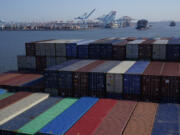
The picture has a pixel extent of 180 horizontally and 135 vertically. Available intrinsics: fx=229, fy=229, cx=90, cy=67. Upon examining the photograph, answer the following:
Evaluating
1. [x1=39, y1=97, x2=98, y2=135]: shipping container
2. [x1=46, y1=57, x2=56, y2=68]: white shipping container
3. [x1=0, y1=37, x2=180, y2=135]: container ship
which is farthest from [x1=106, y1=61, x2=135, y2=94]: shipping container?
[x1=46, y1=57, x2=56, y2=68]: white shipping container

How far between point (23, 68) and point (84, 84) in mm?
16792

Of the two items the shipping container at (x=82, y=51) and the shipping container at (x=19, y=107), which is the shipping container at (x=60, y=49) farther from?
the shipping container at (x=19, y=107)

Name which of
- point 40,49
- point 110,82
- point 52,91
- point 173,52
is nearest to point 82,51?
point 40,49

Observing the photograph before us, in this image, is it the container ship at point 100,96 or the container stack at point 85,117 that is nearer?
the container stack at point 85,117

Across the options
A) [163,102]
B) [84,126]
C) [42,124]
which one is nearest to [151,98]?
[163,102]

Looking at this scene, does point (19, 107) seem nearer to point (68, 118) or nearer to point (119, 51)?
point (68, 118)

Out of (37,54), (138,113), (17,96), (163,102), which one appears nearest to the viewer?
(138,113)

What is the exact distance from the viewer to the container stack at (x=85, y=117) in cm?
1445

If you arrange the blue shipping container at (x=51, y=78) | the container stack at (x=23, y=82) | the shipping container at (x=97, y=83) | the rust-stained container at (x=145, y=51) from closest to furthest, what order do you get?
the shipping container at (x=97, y=83)
the blue shipping container at (x=51, y=78)
the container stack at (x=23, y=82)
the rust-stained container at (x=145, y=51)

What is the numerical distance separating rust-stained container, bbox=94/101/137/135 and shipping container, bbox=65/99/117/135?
0.32 m

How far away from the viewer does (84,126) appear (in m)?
15.0

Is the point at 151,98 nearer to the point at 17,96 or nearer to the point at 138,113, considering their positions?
the point at 138,113

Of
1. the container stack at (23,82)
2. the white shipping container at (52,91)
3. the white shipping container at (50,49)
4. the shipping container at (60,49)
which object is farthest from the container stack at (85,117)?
the white shipping container at (50,49)

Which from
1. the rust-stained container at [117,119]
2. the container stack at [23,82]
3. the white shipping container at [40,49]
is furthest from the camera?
the white shipping container at [40,49]
